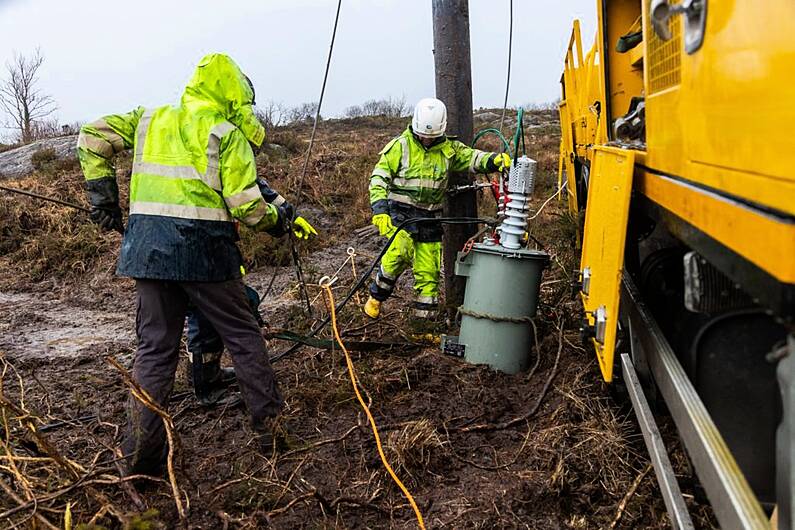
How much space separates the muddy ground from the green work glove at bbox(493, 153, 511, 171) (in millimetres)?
1028

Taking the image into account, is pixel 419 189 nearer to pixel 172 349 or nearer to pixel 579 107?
pixel 579 107

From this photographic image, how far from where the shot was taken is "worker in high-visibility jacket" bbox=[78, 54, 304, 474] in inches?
122

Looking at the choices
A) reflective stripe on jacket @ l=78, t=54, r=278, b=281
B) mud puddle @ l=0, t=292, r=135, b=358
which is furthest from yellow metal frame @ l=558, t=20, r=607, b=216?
mud puddle @ l=0, t=292, r=135, b=358

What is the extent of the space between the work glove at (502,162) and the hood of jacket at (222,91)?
201cm

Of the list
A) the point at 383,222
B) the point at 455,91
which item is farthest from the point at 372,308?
the point at 455,91

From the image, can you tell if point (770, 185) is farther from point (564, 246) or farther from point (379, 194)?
point (564, 246)

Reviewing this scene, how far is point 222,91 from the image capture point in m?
3.27

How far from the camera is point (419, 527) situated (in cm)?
263

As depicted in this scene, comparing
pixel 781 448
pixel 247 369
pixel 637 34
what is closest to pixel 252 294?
pixel 247 369

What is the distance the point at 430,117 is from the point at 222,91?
6.62 feet

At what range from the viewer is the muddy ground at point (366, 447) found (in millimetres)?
2611

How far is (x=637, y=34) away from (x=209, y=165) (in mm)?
2561

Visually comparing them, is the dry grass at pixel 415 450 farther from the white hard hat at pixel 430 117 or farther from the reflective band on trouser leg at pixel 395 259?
the white hard hat at pixel 430 117

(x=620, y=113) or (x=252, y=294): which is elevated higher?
(x=620, y=113)
